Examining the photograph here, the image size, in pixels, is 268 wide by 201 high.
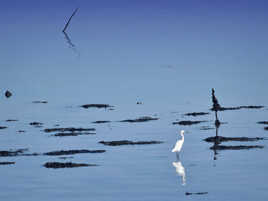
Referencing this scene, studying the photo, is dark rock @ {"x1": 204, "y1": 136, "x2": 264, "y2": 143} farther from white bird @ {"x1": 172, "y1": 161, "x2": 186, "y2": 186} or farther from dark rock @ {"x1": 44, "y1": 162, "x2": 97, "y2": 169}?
dark rock @ {"x1": 44, "y1": 162, "x2": 97, "y2": 169}

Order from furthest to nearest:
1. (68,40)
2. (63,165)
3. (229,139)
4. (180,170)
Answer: (68,40) → (229,139) → (63,165) → (180,170)

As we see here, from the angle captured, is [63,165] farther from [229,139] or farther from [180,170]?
[229,139]

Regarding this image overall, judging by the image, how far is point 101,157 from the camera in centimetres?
3819

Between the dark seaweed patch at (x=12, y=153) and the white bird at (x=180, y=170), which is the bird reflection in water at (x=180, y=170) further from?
the dark seaweed patch at (x=12, y=153)

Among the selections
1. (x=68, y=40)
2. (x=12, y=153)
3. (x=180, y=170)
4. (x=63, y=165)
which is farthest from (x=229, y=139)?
(x=68, y=40)

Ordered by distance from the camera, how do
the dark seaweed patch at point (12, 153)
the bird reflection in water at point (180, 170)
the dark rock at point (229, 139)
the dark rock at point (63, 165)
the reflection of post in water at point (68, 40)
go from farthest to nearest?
the reflection of post in water at point (68, 40), the dark rock at point (229, 139), the dark seaweed patch at point (12, 153), the dark rock at point (63, 165), the bird reflection in water at point (180, 170)

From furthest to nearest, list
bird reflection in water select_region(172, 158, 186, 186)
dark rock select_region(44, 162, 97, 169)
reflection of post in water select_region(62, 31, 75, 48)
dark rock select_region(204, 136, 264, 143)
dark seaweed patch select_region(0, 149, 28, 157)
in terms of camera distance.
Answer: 1. reflection of post in water select_region(62, 31, 75, 48)
2. dark rock select_region(204, 136, 264, 143)
3. dark seaweed patch select_region(0, 149, 28, 157)
4. dark rock select_region(44, 162, 97, 169)
5. bird reflection in water select_region(172, 158, 186, 186)

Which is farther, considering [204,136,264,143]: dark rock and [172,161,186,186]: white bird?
[204,136,264,143]: dark rock

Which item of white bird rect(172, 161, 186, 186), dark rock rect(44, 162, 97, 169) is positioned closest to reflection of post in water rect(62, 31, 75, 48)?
dark rock rect(44, 162, 97, 169)

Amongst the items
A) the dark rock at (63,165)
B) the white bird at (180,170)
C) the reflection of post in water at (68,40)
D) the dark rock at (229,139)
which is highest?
the reflection of post in water at (68,40)

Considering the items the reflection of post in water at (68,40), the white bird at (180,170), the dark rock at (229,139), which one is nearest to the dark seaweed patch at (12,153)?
the white bird at (180,170)

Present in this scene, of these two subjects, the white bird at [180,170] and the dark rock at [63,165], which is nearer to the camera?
the white bird at [180,170]

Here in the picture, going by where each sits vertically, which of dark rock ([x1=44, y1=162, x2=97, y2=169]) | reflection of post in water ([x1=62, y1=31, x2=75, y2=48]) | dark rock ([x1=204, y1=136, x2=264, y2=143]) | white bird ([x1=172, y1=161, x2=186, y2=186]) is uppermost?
reflection of post in water ([x1=62, y1=31, x2=75, y2=48])

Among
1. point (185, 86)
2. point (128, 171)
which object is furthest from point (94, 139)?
point (185, 86)
